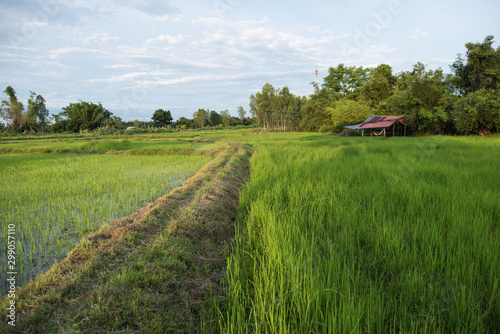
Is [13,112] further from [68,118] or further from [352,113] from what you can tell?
[352,113]

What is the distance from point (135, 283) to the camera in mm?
1686

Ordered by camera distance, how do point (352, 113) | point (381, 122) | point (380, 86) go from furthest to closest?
point (380, 86) → point (352, 113) → point (381, 122)

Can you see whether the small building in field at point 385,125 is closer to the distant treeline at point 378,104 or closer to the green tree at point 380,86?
the distant treeline at point 378,104

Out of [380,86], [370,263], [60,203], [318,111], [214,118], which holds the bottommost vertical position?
[370,263]

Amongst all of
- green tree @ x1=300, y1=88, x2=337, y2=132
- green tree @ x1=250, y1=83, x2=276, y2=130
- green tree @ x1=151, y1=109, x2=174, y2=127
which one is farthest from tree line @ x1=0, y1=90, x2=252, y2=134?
green tree @ x1=300, y1=88, x2=337, y2=132

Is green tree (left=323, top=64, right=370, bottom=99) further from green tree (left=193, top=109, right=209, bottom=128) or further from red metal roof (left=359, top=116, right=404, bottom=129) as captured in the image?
green tree (left=193, top=109, right=209, bottom=128)

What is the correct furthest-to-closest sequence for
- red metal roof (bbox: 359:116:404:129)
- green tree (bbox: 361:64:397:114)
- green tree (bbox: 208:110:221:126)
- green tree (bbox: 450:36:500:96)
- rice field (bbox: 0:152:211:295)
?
1. green tree (bbox: 208:110:221:126)
2. green tree (bbox: 361:64:397:114)
3. red metal roof (bbox: 359:116:404:129)
4. green tree (bbox: 450:36:500:96)
5. rice field (bbox: 0:152:211:295)

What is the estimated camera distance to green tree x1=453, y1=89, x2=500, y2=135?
525 inches

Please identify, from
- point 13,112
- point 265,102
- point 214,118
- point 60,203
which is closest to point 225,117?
point 214,118

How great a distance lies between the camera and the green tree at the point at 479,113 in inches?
525

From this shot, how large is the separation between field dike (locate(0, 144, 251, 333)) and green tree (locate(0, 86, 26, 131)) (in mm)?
37686

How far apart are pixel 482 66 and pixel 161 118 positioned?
4728cm

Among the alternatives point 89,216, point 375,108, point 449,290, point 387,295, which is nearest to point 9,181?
point 89,216

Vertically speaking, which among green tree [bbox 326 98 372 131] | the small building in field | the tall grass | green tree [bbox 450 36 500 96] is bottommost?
the tall grass
